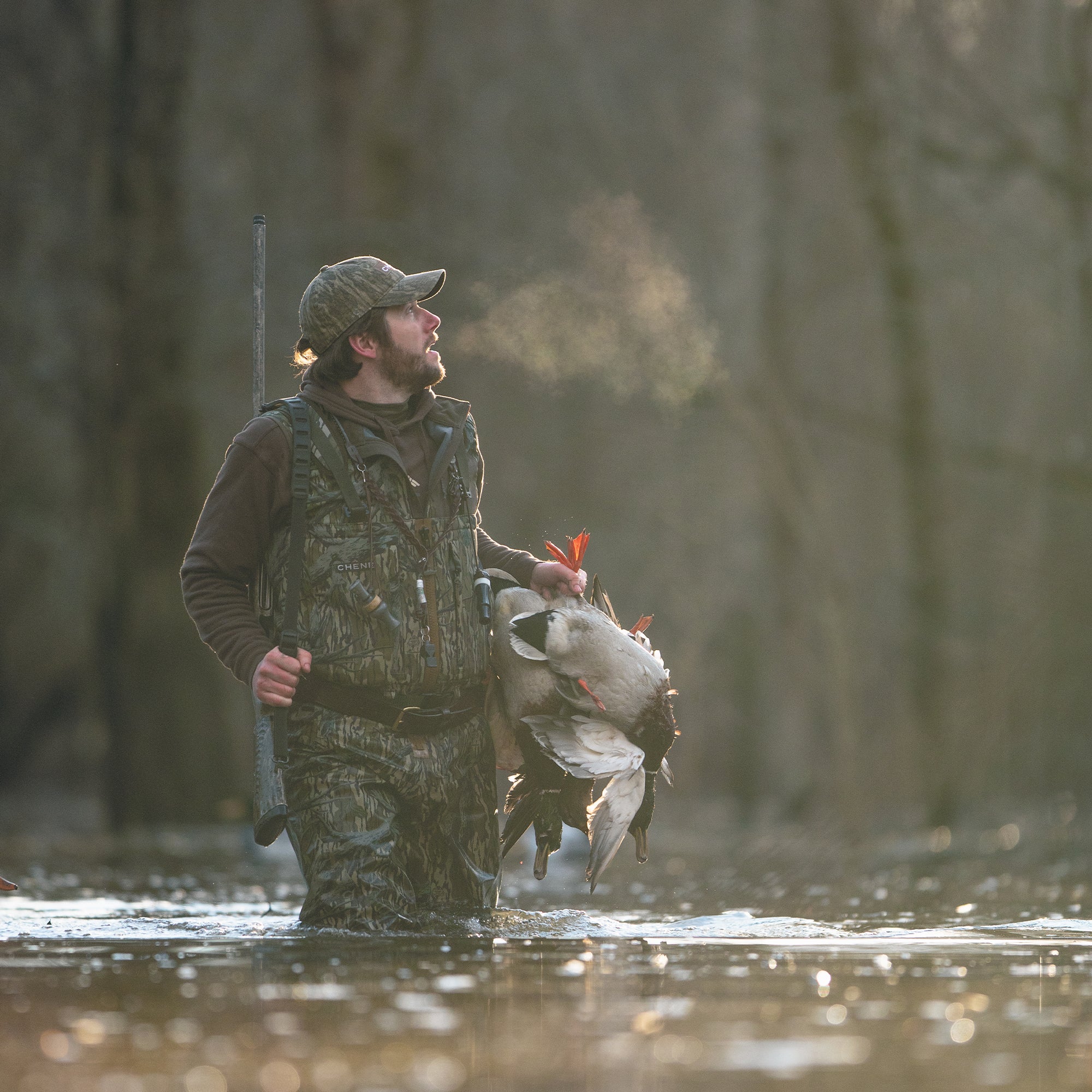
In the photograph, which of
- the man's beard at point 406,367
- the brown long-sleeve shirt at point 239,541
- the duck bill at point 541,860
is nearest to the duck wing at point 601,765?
the duck bill at point 541,860

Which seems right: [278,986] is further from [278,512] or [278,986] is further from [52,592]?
[52,592]

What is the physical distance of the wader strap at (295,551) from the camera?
6.37m

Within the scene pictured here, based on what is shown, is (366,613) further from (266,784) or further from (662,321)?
(662,321)

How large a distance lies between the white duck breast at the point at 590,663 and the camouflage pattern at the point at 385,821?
0.32 m

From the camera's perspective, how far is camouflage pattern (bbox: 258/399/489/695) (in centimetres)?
646

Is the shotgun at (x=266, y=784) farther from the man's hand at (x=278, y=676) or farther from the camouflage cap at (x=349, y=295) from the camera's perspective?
the camouflage cap at (x=349, y=295)

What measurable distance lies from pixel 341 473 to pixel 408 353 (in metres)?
0.50

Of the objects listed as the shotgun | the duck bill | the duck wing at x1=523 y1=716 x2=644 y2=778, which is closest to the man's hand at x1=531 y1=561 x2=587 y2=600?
the duck wing at x1=523 y1=716 x2=644 y2=778

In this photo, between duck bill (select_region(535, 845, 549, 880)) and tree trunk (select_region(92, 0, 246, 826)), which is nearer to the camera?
duck bill (select_region(535, 845, 549, 880))

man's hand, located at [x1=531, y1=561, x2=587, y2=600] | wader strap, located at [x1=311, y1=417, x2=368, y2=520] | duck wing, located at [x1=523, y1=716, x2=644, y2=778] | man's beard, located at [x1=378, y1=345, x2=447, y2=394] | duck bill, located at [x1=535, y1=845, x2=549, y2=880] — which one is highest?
man's beard, located at [x1=378, y1=345, x2=447, y2=394]

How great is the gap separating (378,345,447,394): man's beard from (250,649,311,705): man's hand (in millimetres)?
978

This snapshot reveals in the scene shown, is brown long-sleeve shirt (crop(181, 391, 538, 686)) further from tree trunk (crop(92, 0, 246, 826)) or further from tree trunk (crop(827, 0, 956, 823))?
tree trunk (crop(827, 0, 956, 823))

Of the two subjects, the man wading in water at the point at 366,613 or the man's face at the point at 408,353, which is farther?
the man's face at the point at 408,353

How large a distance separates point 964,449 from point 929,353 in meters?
0.89
